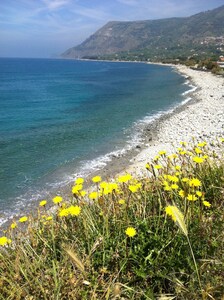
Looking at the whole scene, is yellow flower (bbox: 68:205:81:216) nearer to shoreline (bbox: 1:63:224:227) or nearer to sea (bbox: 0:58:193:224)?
shoreline (bbox: 1:63:224:227)

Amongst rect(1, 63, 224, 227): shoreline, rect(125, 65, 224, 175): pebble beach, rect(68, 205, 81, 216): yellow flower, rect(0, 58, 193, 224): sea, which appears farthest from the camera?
rect(125, 65, 224, 175): pebble beach

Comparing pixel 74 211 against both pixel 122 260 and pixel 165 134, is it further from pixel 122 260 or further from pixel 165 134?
pixel 165 134

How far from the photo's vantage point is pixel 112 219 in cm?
354

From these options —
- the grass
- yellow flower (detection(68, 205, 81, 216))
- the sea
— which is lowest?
the sea

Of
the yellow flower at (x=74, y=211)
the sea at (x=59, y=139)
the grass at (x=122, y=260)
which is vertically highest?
the yellow flower at (x=74, y=211)

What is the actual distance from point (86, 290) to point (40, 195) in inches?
428

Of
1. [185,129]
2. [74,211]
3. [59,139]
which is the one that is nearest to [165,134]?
[185,129]

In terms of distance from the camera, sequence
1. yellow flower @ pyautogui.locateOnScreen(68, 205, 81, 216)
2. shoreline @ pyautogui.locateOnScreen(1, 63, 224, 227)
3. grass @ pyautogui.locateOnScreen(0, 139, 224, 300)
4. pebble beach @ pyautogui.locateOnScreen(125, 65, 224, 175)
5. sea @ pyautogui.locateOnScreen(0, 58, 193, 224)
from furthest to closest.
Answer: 1. pebble beach @ pyautogui.locateOnScreen(125, 65, 224, 175)
2. shoreline @ pyautogui.locateOnScreen(1, 63, 224, 227)
3. sea @ pyautogui.locateOnScreen(0, 58, 193, 224)
4. yellow flower @ pyautogui.locateOnScreen(68, 205, 81, 216)
5. grass @ pyautogui.locateOnScreen(0, 139, 224, 300)

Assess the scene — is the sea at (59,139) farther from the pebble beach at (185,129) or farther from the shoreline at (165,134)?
the pebble beach at (185,129)

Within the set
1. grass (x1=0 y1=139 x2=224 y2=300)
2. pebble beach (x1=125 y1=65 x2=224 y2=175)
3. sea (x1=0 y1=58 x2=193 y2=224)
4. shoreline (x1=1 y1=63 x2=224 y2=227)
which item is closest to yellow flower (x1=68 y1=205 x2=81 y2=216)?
grass (x1=0 y1=139 x2=224 y2=300)

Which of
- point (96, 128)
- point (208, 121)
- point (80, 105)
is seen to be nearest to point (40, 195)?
point (96, 128)

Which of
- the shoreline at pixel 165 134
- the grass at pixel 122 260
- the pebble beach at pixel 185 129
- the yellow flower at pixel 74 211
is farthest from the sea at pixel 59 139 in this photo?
the yellow flower at pixel 74 211

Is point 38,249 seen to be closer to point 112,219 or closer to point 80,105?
point 112,219

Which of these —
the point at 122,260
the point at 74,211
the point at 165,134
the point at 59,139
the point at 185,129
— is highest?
the point at 74,211
